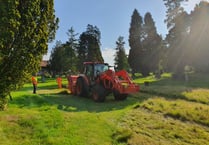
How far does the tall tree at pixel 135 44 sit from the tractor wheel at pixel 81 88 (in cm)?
3878

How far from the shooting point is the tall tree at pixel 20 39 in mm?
8852

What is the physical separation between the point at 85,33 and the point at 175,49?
32738 millimetres

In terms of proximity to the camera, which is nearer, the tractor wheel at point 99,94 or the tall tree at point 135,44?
the tractor wheel at point 99,94

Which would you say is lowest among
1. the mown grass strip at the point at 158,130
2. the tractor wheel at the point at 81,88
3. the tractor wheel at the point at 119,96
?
the mown grass strip at the point at 158,130

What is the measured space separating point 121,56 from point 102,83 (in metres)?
54.9

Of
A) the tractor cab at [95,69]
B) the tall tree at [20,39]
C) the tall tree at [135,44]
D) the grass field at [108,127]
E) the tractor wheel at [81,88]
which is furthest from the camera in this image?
the tall tree at [135,44]

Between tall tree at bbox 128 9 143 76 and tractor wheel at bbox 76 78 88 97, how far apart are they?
3878 cm

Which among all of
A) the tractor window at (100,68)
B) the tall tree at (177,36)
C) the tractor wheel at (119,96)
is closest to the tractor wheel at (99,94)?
the tractor wheel at (119,96)

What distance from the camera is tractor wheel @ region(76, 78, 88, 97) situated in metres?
20.1

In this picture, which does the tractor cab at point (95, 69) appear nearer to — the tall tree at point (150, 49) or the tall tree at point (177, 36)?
the tall tree at point (177, 36)

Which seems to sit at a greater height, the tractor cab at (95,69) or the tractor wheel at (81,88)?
the tractor cab at (95,69)

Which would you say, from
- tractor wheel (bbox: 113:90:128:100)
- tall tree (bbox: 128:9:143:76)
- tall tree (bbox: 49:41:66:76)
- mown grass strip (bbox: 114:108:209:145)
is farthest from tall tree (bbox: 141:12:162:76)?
mown grass strip (bbox: 114:108:209:145)

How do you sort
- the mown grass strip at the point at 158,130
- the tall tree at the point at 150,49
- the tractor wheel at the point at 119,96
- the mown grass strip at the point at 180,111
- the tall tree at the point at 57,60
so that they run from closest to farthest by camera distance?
the mown grass strip at the point at 158,130 → the mown grass strip at the point at 180,111 → the tractor wheel at the point at 119,96 → the tall tree at the point at 150,49 → the tall tree at the point at 57,60

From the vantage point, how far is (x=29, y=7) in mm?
9477
